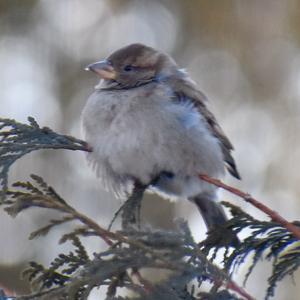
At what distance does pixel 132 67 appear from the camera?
15.2 ft

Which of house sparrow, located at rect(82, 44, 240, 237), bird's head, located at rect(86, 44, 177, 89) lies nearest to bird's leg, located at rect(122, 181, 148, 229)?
house sparrow, located at rect(82, 44, 240, 237)

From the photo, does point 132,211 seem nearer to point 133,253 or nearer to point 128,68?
point 133,253

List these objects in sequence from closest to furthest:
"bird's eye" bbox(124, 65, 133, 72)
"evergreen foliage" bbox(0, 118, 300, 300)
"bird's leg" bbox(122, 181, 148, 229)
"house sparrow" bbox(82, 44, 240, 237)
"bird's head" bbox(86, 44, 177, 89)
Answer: "evergreen foliage" bbox(0, 118, 300, 300) < "bird's leg" bbox(122, 181, 148, 229) < "house sparrow" bbox(82, 44, 240, 237) < "bird's head" bbox(86, 44, 177, 89) < "bird's eye" bbox(124, 65, 133, 72)

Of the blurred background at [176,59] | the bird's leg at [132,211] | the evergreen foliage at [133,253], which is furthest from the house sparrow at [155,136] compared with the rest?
the blurred background at [176,59]

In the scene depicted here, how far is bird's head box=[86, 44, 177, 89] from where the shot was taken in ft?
14.8

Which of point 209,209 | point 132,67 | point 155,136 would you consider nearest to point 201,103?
point 132,67

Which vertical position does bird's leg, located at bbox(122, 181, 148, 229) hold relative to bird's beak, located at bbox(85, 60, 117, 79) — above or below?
below

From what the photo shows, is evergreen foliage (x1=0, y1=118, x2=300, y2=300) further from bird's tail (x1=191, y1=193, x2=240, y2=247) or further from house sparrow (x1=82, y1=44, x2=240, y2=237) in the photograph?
bird's tail (x1=191, y1=193, x2=240, y2=247)

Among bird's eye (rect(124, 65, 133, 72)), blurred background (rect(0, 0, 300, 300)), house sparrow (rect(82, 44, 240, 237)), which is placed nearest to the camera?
house sparrow (rect(82, 44, 240, 237))

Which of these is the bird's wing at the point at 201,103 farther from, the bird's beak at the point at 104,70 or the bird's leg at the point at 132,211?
the bird's leg at the point at 132,211

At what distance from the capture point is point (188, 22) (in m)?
11.0

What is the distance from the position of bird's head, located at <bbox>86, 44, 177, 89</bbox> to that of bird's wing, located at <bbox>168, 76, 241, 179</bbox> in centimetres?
13

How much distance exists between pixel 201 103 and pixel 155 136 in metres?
0.60

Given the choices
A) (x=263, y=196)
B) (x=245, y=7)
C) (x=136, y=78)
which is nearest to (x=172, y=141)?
(x=136, y=78)
